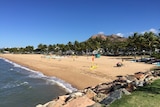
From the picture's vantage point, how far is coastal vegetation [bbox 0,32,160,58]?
70.4 m

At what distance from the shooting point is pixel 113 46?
346 ft

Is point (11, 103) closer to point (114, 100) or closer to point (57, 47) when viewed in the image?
point (114, 100)

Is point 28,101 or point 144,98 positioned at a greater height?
point 144,98

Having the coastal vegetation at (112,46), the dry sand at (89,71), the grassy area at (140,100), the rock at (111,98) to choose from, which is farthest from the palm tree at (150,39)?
the rock at (111,98)

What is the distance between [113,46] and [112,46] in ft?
5.38

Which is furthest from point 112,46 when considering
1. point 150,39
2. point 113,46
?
point 150,39

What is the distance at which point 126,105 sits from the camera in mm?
9305

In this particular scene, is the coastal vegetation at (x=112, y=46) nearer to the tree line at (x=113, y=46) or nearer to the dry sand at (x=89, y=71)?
the tree line at (x=113, y=46)

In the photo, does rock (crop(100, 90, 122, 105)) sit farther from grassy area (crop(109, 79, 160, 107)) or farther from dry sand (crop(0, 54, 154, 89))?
dry sand (crop(0, 54, 154, 89))

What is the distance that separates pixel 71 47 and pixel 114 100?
4561 inches

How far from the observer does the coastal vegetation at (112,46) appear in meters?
70.4

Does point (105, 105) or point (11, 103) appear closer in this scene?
point (105, 105)

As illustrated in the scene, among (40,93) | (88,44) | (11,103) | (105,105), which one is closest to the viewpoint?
(105,105)

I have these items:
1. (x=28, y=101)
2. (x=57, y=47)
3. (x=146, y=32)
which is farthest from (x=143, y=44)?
(x=57, y=47)
